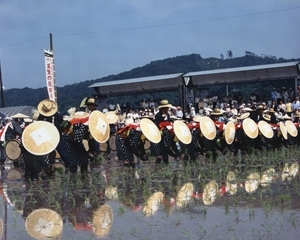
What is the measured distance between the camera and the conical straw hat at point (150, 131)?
11.0 meters

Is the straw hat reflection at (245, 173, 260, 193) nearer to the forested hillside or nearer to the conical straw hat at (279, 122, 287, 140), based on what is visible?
the conical straw hat at (279, 122, 287, 140)

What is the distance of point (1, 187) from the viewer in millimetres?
10086

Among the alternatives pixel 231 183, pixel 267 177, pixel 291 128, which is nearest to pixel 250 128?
pixel 291 128

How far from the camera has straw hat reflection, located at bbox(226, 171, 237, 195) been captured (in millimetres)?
8095

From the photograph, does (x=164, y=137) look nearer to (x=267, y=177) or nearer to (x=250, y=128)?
(x=267, y=177)

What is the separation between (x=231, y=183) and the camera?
29.0ft

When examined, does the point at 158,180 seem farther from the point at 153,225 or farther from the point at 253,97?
the point at 253,97

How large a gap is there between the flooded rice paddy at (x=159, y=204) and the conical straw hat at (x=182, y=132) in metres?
0.85

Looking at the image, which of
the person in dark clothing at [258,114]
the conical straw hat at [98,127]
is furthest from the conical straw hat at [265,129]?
the conical straw hat at [98,127]

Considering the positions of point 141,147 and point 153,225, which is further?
point 141,147

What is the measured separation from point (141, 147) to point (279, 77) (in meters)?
15.2

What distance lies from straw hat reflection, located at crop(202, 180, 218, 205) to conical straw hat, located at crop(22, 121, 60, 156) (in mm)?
2851

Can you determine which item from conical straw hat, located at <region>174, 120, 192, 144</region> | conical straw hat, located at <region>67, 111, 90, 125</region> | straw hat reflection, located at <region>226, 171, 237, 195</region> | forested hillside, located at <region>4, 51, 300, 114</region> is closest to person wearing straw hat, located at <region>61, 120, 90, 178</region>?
conical straw hat, located at <region>67, 111, 90, 125</region>

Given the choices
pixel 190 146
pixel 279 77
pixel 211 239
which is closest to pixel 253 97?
pixel 279 77
